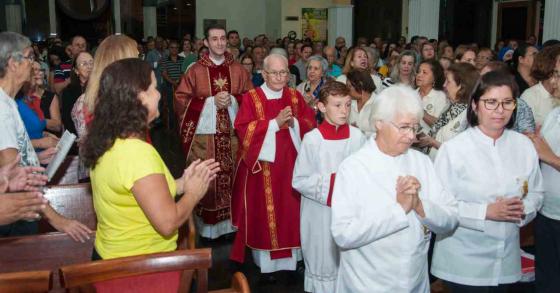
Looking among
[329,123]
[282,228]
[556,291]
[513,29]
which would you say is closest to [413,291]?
[556,291]

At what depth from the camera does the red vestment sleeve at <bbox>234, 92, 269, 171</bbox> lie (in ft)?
14.1

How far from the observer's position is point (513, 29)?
48.2 feet

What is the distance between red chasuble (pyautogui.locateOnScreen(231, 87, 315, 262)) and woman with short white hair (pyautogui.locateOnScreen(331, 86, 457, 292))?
6.36 ft

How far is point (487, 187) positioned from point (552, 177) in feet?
2.21

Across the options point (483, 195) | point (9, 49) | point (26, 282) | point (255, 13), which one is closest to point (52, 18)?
point (255, 13)

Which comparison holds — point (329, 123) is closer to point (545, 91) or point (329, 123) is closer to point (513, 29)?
point (545, 91)

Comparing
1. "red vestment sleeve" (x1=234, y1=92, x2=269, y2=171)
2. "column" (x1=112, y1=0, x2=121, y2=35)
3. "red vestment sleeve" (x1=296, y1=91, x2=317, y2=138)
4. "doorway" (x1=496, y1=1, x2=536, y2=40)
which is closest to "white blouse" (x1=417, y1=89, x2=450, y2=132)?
"red vestment sleeve" (x1=296, y1=91, x2=317, y2=138)

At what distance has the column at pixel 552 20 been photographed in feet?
29.0

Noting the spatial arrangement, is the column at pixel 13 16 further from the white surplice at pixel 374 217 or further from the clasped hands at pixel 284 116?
the white surplice at pixel 374 217

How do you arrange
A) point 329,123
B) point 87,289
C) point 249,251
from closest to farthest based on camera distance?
point 87,289
point 329,123
point 249,251

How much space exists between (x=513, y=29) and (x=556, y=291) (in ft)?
42.1

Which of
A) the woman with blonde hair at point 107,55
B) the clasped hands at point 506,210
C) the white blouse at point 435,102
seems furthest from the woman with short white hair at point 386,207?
the white blouse at point 435,102

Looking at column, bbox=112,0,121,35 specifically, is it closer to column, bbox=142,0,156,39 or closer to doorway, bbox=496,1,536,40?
column, bbox=142,0,156,39

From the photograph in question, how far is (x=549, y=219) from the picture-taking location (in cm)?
305
